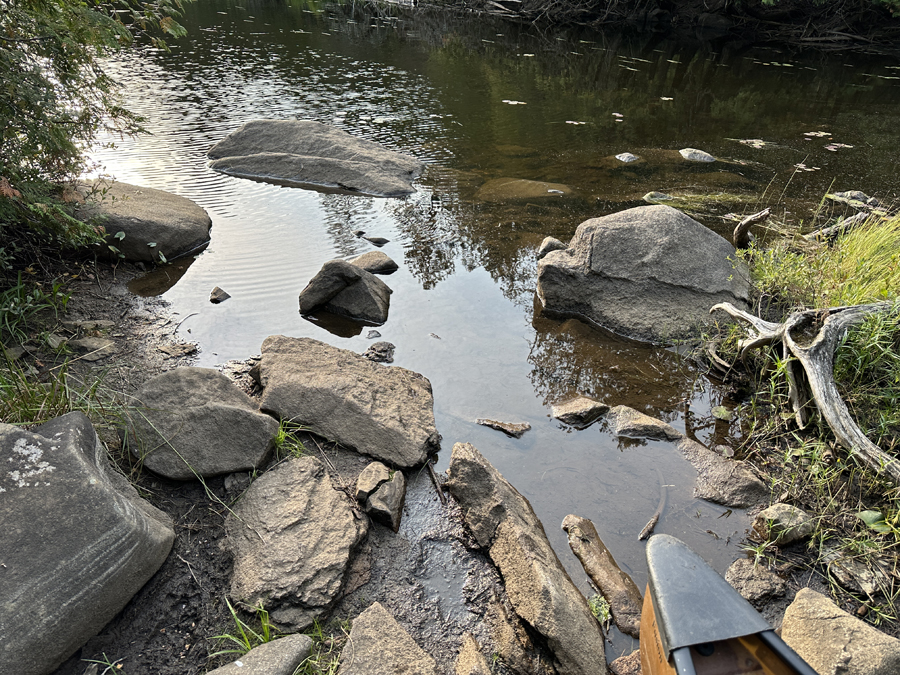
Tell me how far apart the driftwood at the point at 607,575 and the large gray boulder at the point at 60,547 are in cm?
191

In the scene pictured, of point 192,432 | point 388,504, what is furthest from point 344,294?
point 388,504

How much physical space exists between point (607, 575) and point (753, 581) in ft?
2.39

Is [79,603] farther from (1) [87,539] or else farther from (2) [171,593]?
(2) [171,593]

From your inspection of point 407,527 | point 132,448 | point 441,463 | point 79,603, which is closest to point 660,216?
point 441,463

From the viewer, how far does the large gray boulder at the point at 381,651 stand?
206cm

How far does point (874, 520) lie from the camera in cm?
284

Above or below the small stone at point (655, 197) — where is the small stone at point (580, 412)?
below

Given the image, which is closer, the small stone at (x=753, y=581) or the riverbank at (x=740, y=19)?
the small stone at (x=753, y=581)

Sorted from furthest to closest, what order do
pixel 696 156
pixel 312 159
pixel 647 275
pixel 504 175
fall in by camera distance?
pixel 696 156 → pixel 504 175 → pixel 312 159 → pixel 647 275

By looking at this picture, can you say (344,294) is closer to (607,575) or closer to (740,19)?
(607,575)

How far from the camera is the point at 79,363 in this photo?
11.2ft

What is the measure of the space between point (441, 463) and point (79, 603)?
1820 millimetres

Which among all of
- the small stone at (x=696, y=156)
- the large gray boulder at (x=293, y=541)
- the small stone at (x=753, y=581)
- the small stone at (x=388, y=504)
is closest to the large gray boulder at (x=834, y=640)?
the small stone at (x=753, y=581)

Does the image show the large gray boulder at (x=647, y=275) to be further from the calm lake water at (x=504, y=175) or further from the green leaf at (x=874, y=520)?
the green leaf at (x=874, y=520)
